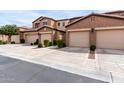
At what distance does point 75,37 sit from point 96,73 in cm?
1181

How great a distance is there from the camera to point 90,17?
53.3ft

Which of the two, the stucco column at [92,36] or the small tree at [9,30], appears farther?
the small tree at [9,30]

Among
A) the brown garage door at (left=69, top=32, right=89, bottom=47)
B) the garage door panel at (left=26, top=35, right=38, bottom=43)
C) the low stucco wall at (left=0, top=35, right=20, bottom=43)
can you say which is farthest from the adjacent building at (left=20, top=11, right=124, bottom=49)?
the low stucco wall at (left=0, top=35, right=20, bottom=43)

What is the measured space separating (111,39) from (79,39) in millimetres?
4224

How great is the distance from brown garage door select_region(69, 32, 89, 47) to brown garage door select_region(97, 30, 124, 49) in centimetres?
164

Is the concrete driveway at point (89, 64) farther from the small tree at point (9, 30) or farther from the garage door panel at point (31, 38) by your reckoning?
the small tree at point (9, 30)

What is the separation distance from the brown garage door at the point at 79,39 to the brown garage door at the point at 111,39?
5.36 feet

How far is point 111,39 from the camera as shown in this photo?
14.9m

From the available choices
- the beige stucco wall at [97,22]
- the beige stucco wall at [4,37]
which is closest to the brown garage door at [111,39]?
the beige stucco wall at [97,22]

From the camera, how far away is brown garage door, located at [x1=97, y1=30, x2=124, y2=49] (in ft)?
47.2

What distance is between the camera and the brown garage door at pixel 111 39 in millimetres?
14378
